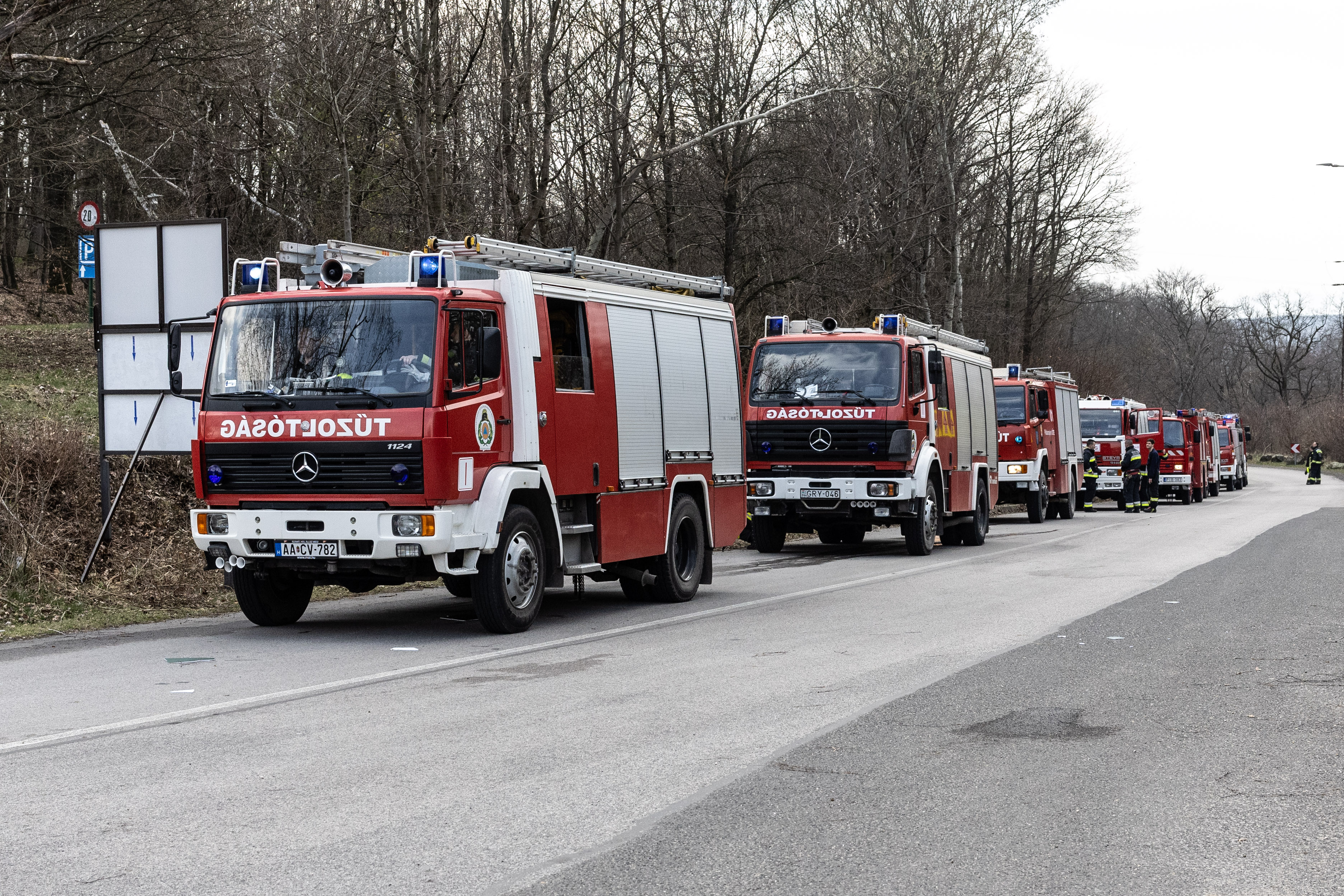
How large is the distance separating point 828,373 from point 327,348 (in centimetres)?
973

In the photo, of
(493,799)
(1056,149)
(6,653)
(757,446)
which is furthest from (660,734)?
(1056,149)

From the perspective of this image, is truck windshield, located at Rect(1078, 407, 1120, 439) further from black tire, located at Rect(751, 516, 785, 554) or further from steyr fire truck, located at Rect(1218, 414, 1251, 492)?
black tire, located at Rect(751, 516, 785, 554)

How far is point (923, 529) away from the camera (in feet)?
62.3

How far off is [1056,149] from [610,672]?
139 ft

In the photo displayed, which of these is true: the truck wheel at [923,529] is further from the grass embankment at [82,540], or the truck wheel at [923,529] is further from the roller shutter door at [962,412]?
the grass embankment at [82,540]

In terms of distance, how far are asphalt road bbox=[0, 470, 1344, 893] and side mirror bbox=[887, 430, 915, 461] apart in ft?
20.1

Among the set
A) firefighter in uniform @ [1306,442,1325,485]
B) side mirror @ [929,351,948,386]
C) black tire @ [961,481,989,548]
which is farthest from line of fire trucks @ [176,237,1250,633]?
firefighter in uniform @ [1306,442,1325,485]

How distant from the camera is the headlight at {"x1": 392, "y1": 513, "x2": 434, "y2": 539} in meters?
9.80

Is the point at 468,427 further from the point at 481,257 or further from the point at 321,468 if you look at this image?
the point at 481,257

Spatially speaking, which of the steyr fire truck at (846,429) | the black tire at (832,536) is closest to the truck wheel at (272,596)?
the steyr fire truck at (846,429)

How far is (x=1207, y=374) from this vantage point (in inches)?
4230

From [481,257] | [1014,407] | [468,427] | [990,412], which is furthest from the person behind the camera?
[1014,407]

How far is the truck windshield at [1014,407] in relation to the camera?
2778 centimetres

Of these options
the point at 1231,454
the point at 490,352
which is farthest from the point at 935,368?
the point at 1231,454
